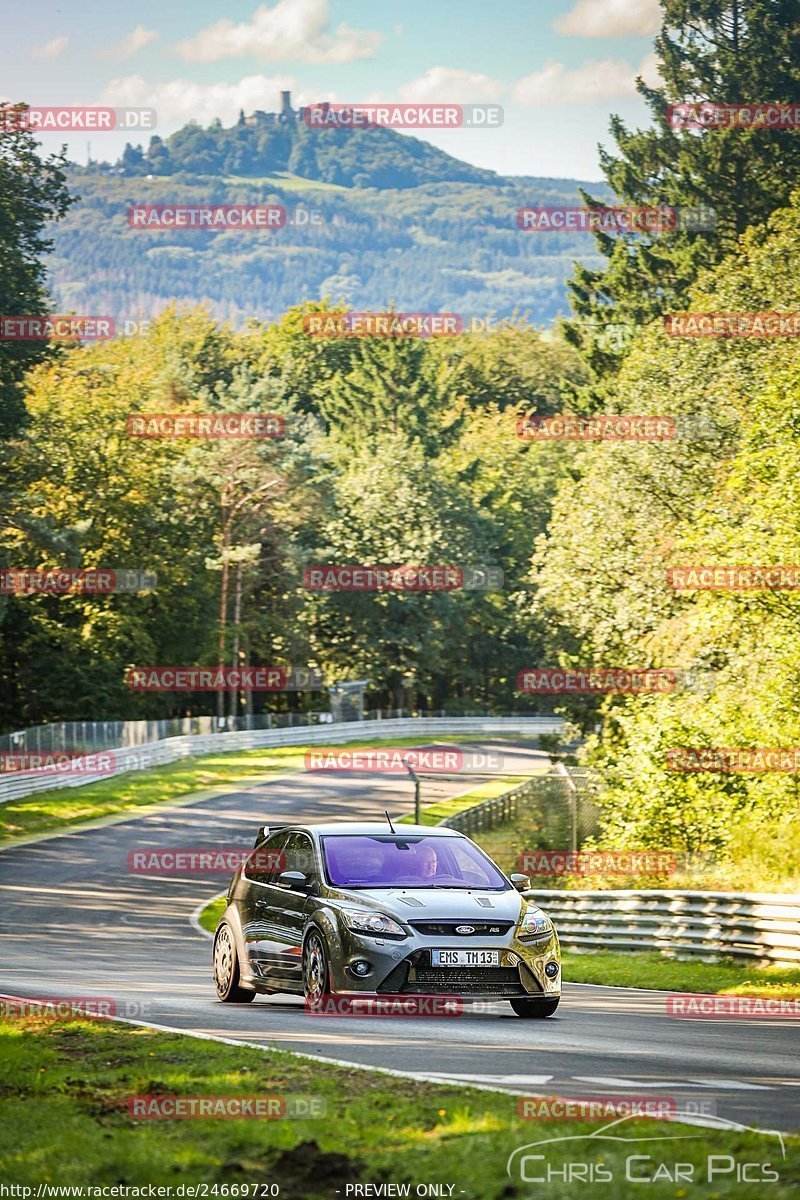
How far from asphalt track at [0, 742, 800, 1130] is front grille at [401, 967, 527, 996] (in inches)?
9.3

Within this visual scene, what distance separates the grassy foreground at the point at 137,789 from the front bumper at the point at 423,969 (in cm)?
3134

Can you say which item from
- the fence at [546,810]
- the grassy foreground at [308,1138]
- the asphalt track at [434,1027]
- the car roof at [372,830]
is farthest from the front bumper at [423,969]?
the fence at [546,810]

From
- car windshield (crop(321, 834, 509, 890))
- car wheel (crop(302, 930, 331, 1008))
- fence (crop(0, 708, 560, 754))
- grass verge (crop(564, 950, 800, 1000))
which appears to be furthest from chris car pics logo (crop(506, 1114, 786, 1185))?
fence (crop(0, 708, 560, 754))

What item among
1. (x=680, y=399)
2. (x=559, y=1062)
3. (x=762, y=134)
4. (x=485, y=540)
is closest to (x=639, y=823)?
(x=680, y=399)

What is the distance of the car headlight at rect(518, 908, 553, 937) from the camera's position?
12969 mm

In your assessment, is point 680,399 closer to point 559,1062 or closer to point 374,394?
point 559,1062

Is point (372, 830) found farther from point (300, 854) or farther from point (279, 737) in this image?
point (279, 737)

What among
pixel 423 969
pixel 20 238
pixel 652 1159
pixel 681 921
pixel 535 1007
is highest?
pixel 20 238

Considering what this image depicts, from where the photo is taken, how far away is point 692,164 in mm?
67000

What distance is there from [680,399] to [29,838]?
19540 mm

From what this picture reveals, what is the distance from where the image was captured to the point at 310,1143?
7141mm

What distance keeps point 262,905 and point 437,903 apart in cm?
198

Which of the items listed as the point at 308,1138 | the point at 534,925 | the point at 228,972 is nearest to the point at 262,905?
the point at 228,972

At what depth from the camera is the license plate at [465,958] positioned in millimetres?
12562
